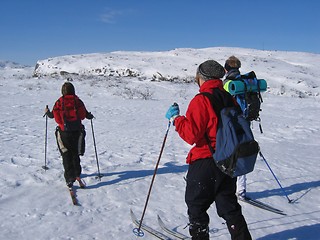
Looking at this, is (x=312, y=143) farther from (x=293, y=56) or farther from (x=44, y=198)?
(x=293, y=56)

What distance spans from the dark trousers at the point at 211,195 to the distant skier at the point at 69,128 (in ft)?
9.22

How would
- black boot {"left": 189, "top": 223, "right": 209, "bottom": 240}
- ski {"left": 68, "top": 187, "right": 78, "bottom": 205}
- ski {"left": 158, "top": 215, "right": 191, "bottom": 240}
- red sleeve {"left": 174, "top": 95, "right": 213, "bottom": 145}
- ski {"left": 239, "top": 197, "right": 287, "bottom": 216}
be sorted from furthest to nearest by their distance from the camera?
1. ski {"left": 68, "top": 187, "right": 78, "bottom": 205}
2. ski {"left": 239, "top": 197, "right": 287, "bottom": 216}
3. ski {"left": 158, "top": 215, "right": 191, "bottom": 240}
4. black boot {"left": 189, "top": 223, "right": 209, "bottom": 240}
5. red sleeve {"left": 174, "top": 95, "right": 213, "bottom": 145}

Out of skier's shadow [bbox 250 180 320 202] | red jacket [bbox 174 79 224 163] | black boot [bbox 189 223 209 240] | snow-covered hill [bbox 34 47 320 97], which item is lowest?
skier's shadow [bbox 250 180 320 202]

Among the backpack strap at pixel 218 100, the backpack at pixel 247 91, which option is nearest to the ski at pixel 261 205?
the backpack at pixel 247 91

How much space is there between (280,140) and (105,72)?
3345 cm

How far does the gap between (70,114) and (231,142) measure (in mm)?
3267

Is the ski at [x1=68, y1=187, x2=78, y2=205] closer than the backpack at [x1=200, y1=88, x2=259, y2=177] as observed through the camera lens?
No

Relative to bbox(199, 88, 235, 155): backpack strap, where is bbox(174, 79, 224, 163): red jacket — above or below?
below

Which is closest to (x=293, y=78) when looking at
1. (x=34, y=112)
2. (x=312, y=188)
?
(x=34, y=112)

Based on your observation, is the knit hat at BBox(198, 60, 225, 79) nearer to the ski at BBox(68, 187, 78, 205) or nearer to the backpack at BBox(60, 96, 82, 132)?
the backpack at BBox(60, 96, 82, 132)

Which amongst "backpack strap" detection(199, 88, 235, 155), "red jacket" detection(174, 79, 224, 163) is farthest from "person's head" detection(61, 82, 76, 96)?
"backpack strap" detection(199, 88, 235, 155)

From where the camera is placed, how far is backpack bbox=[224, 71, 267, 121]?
15.3 feet

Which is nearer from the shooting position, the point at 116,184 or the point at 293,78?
the point at 116,184

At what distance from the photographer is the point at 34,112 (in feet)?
48.5
